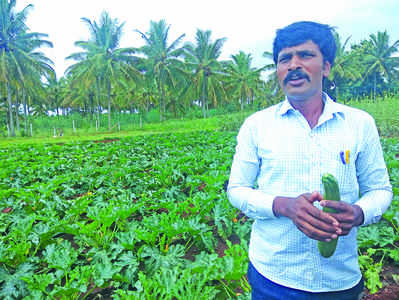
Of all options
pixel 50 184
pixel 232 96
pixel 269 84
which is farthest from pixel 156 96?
pixel 50 184

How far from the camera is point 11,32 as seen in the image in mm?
25656

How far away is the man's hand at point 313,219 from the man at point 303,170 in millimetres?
73

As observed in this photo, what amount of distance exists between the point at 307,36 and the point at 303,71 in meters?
0.16

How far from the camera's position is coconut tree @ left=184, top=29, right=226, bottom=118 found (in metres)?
34.1

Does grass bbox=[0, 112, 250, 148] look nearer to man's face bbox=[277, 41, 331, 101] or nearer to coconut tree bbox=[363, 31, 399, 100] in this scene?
man's face bbox=[277, 41, 331, 101]

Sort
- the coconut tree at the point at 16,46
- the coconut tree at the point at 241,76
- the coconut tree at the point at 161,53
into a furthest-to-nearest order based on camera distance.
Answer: the coconut tree at the point at 241,76
the coconut tree at the point at 161,53
the coconut tree at the point at 16,46

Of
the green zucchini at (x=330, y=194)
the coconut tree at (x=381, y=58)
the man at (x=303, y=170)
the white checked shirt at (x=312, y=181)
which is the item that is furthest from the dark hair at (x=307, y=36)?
the coconut tree at (x=381, y=58)

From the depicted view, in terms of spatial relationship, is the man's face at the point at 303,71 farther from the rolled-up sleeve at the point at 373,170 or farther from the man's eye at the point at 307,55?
the rolled-up sleeve at the point at 373,170

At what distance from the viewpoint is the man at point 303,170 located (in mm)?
1345

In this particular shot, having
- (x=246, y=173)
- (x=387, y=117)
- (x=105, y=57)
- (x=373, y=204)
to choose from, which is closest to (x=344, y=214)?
(x=373, y=204)

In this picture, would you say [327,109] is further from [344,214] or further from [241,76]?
[241,76]

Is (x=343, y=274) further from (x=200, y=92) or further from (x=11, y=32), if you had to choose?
(x=200, y=92)

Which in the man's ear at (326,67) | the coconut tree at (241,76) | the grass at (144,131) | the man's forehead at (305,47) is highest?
the coconut tree at (241,76)

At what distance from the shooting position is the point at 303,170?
1.37 meters
